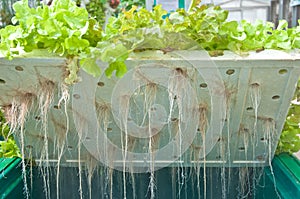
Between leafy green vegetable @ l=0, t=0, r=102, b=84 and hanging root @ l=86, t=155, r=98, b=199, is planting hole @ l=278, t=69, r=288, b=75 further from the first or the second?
hanging root @ l=86, t=155, r=98, b=199

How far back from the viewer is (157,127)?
4.04 ft

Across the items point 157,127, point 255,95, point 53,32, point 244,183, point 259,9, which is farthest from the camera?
point 259,9

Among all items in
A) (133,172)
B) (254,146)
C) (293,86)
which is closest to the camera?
(293,86)

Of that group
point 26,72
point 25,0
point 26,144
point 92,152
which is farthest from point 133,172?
point 25,0

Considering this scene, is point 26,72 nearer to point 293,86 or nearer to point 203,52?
point 203,52

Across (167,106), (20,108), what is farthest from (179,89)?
(20,108)

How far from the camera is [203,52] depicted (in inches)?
38.3

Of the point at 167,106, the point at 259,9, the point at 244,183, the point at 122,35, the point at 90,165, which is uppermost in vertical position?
the point at 122,35

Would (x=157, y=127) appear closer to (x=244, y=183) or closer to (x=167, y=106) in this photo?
(x=167, y=106)

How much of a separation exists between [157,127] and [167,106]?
0.12 metres

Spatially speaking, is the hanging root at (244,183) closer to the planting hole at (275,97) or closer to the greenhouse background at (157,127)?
the greenhouse background at (157,127)

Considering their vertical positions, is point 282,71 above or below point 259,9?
above

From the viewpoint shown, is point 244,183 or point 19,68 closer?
point 19,68

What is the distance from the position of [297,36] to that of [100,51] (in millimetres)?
570
